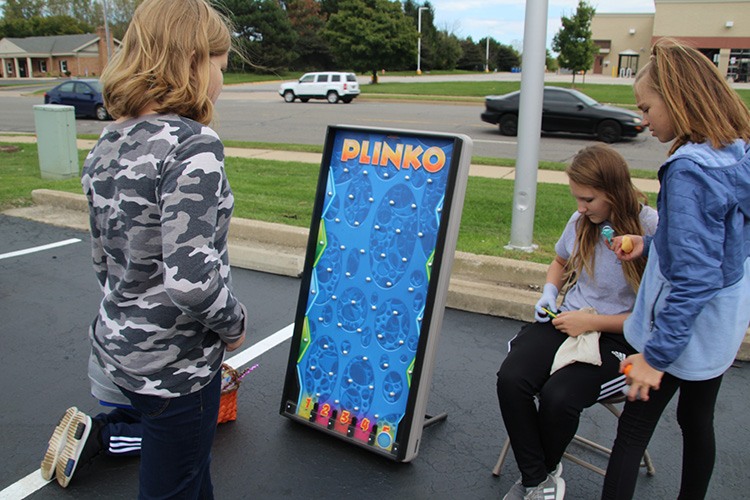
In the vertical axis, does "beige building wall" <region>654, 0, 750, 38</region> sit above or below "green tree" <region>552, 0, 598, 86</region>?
above

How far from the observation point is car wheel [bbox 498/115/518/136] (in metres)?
18.6

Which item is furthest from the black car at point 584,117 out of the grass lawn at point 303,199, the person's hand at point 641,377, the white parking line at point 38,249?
the person's hand at point 641,377

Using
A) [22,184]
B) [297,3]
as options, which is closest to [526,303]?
[22,184]

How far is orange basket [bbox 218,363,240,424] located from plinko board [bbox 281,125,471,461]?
272 mm

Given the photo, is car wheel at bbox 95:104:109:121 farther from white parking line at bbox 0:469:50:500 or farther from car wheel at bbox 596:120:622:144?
white parking line at bbox 0:469:50:500

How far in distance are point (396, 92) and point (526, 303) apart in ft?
106

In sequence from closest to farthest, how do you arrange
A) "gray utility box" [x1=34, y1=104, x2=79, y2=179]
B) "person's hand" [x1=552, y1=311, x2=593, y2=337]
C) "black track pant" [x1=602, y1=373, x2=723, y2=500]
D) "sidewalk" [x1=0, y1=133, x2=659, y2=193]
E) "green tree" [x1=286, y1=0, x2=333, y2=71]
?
"black track pant" [x1=602, y1=373, x2=723, y2=500] < "person's hand" [x1=552, y1=311, x2=593, y2=337] < "gray utility box" [x1=34, y1=104, x2=79, y2=179] < "sidewalk" [x1=0, y1=133, x2=659, y2=193] < "green tree" [x1=286, y1=0, x2=333, y2=71]

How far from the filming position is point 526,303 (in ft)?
16.2

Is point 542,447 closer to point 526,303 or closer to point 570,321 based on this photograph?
point 570,321

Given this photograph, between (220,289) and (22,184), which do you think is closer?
(220,289)

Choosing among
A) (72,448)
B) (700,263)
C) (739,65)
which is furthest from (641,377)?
(739,65)

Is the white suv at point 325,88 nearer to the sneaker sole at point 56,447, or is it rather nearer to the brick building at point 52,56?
the sneaker sole at point 56,447

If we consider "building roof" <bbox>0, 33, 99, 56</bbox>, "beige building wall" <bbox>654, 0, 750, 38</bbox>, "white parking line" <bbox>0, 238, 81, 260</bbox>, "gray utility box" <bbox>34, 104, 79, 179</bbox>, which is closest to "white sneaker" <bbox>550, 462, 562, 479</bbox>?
"white parking line" <bbox>0, 238, 81, 260</bbox>

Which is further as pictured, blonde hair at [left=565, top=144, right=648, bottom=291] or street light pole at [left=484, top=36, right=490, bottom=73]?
street light pole at [left=484, top=36, right=490, bottom=73]
